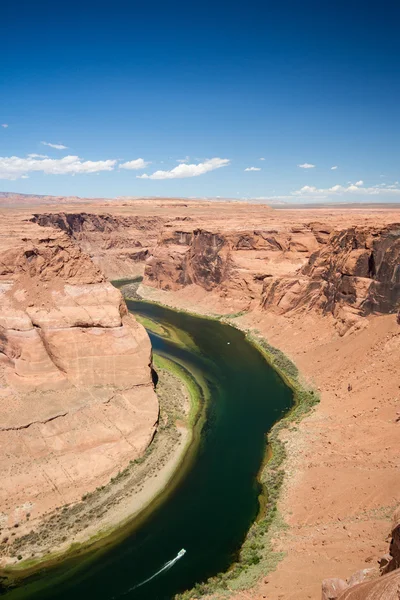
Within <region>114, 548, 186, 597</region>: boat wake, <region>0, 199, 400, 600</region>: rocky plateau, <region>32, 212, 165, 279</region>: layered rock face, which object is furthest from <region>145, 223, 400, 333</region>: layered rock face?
<region>114, 548, 186, 597</region>: boat wake

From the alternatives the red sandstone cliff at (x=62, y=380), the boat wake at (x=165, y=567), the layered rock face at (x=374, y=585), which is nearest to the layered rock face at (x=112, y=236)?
the red sandstone cliff at (x=62, y=380)

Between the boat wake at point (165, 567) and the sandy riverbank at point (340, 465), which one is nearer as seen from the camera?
the sandy riverbank at point (340, 465)

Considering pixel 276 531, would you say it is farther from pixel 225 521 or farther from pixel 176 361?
pixel 176 361

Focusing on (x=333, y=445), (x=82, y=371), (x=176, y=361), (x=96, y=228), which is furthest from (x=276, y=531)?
(x=96, y=228)

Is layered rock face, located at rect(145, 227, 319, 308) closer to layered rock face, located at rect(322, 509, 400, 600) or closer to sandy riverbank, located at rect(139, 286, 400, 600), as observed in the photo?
sandy riverbank, located at rect(139, 286, 400, 600)

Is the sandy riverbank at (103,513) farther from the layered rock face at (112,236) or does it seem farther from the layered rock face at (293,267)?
the layered rock face at (112,236)
